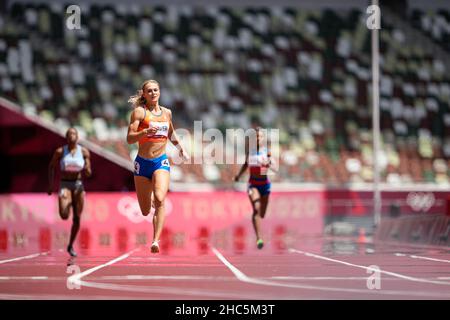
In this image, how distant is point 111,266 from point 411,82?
3413cm

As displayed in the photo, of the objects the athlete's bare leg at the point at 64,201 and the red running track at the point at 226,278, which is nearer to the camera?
the red running track at the point at 226,278

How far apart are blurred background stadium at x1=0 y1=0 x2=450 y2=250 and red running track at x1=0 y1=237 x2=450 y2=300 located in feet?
61.3

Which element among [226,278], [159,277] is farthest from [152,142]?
[226,278]

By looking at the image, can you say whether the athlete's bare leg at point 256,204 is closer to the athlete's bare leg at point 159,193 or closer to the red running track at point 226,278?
the red running track at point 226,278

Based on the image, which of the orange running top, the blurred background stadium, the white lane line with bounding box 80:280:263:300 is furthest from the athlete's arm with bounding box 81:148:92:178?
the blurred background stadium

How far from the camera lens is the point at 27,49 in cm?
4297

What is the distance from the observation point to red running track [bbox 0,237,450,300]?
857 centimetres

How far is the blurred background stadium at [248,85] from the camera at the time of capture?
117 feet

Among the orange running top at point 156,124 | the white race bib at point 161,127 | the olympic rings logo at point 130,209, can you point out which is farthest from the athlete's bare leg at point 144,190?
the olympic rings logo at point 130,209

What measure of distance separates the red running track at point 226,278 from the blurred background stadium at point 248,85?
61.3ft

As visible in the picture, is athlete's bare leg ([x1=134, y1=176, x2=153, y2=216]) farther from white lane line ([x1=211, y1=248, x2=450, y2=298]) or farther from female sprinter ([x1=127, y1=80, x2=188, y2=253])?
white lane line ([x1=211, y1=248, x2=450, y2=298])

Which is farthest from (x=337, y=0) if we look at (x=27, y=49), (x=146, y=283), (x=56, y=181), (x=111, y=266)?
(x=146, y=283)

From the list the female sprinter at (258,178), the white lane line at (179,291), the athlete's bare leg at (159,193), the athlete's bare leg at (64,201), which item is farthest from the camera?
the female sprinter at (258,178)
